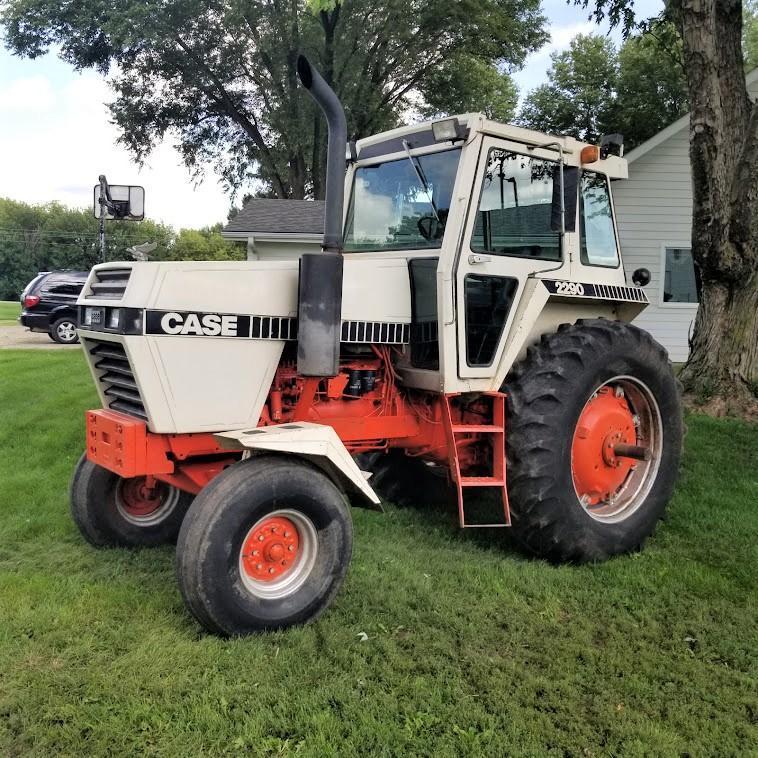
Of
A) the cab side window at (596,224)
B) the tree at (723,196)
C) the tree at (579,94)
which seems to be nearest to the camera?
the cab side window at (596,224)

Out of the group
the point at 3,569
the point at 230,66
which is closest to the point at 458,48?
the point at 230,66

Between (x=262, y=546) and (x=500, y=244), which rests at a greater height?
(x=500, y=244)

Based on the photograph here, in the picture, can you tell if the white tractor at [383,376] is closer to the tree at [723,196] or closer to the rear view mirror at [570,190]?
the rear view mirror at [570,190]

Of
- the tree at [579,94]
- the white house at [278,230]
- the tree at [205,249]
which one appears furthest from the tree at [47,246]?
the white house at [278,230]

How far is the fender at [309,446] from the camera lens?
11.4 feet

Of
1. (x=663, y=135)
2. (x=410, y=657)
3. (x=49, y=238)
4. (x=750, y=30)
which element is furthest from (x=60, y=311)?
(x=49, y=238)

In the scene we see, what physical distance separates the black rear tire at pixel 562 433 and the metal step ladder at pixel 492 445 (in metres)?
0.05

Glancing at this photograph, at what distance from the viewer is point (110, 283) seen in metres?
3.75

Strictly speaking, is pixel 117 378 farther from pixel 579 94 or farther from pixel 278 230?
pixel 579 94

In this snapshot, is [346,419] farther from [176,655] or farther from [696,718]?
[696,718]

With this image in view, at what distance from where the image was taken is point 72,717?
281cm

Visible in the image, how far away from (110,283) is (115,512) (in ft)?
5.00

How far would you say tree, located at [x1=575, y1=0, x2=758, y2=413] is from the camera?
730cm

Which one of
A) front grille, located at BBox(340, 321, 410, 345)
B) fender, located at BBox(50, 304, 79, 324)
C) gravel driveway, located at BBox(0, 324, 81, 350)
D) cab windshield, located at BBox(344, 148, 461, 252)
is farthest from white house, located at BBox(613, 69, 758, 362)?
fender, located at BBox(50, 304, 79, 324)
